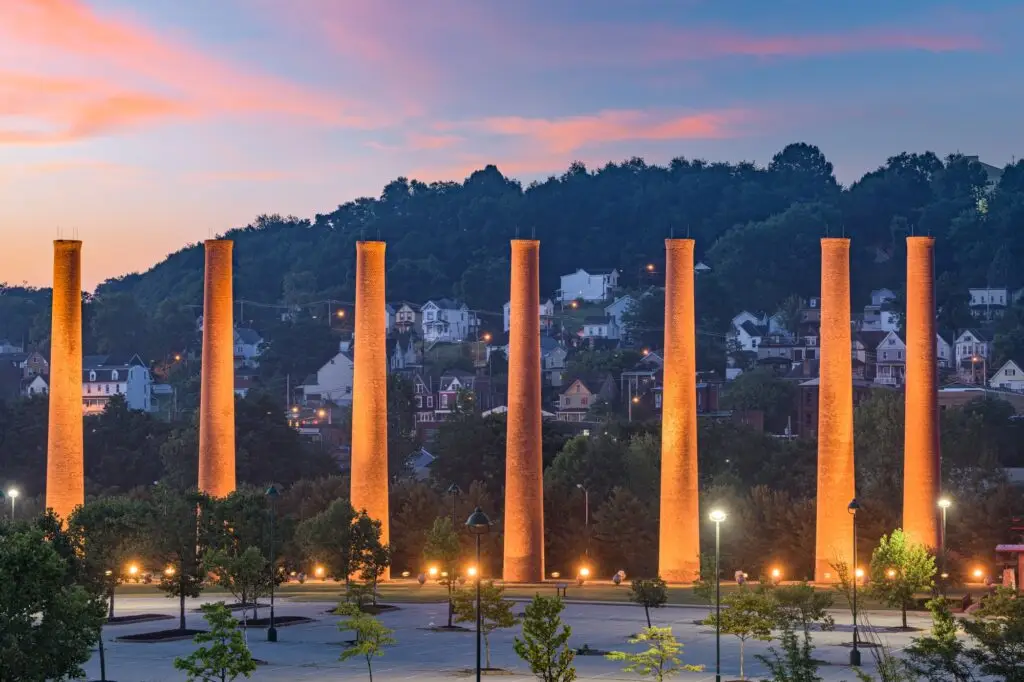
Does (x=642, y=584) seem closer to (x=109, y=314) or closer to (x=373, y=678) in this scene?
(x=373, y=678)

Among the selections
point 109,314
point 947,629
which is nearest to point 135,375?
point 109,314

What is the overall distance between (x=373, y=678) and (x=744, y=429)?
69.3 meters

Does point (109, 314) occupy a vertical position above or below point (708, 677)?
above

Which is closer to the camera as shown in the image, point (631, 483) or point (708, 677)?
point (708, 677)

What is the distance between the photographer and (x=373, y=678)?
44750mm

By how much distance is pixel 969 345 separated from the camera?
178m

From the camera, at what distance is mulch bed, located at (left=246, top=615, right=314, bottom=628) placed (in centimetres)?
5691

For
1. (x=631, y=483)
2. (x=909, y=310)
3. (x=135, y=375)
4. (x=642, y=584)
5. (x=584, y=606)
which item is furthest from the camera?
(x=135, y=375)

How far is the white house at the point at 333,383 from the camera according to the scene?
175 m

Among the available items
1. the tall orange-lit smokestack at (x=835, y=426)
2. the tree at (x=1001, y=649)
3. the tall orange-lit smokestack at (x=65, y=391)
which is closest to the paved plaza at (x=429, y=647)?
the tall orange-lit smokestack at (x=65, y=391)

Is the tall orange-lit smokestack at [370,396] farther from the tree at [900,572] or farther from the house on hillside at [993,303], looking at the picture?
the house on hillside at [993,303]

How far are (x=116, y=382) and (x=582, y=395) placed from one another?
43.9m

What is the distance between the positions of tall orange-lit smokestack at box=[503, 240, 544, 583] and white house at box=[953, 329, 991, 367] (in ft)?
366

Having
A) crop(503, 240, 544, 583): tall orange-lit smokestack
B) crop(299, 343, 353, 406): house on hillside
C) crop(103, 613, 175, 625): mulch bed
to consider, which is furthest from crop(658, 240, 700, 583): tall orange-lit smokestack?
crop(299, 343, 353, 406): house on hillside
